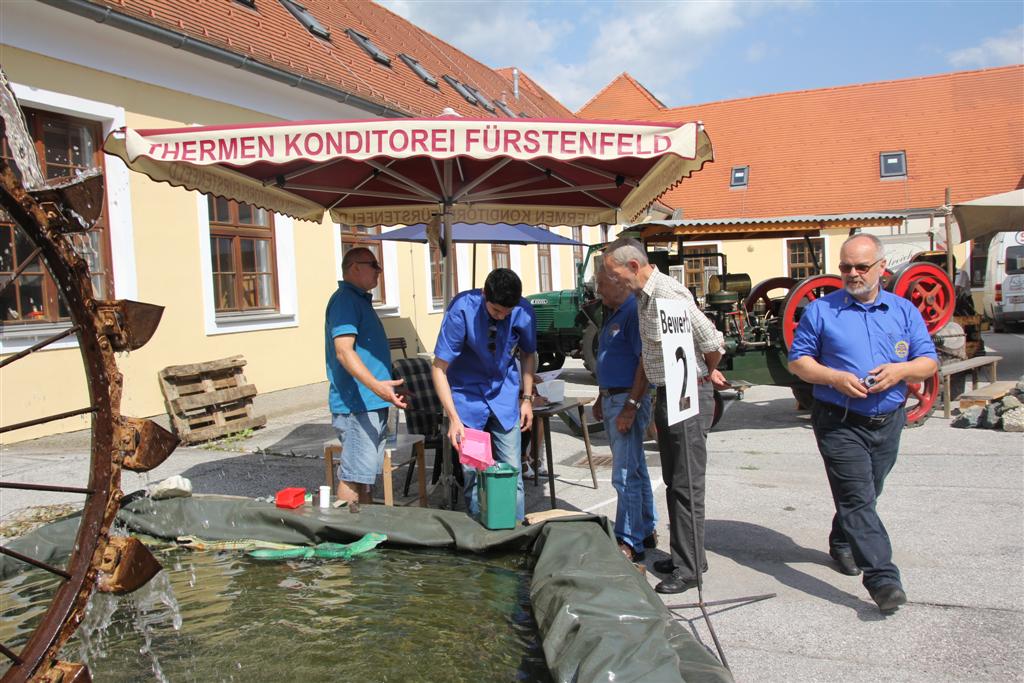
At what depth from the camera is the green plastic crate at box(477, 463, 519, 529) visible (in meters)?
4.31

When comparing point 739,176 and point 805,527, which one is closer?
point 805,527

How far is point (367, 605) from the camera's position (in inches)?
154

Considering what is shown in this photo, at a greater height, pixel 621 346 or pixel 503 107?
pixel 503 107

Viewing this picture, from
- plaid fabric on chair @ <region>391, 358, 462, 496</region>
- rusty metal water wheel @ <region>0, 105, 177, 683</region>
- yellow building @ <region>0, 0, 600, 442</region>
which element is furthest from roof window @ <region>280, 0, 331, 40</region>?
rusty metal water wheel @ <region>0, 105, 177, 683</region>

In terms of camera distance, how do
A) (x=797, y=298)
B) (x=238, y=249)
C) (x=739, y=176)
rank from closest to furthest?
1. (x=797, y=298)
2. (x=238, y=249)
3. (x=739, y=176)

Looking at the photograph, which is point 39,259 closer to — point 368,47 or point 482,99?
point 368,47

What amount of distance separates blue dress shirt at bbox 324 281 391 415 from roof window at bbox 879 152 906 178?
30.9 meters

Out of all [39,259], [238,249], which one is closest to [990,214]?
[238,249]

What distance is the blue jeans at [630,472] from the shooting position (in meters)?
4.50

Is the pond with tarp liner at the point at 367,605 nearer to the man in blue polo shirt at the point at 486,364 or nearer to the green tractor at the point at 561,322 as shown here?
the man in blue polo shirt at the point at 486,364

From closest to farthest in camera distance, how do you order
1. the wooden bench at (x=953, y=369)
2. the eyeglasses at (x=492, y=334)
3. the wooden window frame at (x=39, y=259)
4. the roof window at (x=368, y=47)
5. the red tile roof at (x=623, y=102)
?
the eyeglasses at (x=492, y=334) → the wooden window frame at (x=39, y=259) → the wooden bench at (x=953, y=369) → the roof window at (x=368, y=47) → the red tile roof at (x=623, y=102)

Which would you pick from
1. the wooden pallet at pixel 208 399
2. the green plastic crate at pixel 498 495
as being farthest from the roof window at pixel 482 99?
the green plastic crate at pixel 498 495

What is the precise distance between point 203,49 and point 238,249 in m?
2.55

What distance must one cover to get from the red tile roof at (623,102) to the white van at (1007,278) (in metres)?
21.6
